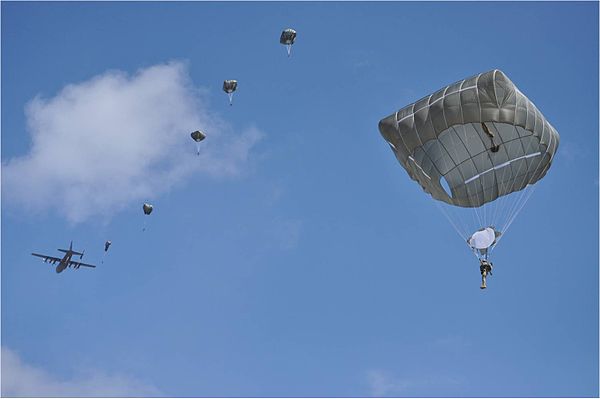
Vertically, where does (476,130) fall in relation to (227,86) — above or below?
below

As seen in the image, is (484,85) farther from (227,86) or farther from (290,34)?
(227,86)

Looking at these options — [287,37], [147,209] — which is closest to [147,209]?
[147,209]

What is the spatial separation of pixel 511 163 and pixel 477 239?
12.2 feet

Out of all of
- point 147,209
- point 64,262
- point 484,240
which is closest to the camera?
point 484,240

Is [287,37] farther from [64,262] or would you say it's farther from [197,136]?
[64,262]

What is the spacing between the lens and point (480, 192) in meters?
33.8

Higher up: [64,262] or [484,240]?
[64,262]

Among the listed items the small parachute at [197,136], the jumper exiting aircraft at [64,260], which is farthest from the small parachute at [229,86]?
the jumper exiting aircraft at [64,260]

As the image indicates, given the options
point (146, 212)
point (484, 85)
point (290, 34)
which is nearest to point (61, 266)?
point (146, 212)

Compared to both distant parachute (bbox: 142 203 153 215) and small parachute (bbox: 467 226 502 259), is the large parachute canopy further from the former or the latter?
distant parachute (bbox: 142 203 153 215)

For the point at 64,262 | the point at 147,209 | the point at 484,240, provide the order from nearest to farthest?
the point at 484,240
the point at 147,209
the point at 64,262

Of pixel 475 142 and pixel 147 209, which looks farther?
pixel 147 209

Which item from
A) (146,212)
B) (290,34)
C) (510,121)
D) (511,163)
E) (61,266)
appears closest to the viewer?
(510,121)

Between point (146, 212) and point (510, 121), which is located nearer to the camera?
point (510, 121)
